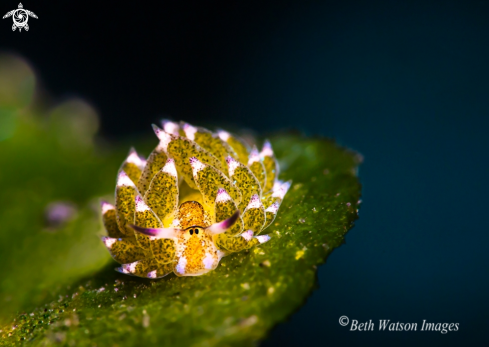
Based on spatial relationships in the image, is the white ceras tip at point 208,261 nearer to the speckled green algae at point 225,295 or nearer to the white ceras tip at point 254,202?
the speckled green algae at point 225,295

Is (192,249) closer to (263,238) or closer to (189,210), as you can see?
(189,210)

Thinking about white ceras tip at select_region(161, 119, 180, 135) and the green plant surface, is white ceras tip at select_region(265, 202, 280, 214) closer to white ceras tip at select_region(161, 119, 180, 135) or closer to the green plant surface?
the green plant surface

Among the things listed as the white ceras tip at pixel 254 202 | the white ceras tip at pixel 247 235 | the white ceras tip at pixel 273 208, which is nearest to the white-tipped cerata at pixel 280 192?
the white ceras tip at pixel 273 208

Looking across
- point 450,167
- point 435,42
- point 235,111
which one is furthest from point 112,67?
point 450,167

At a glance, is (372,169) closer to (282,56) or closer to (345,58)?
(345,58)

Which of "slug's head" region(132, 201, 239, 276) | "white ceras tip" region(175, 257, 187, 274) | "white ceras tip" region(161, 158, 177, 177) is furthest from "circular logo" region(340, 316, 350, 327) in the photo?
"white ceras tip" region(161, 158, 177, 177)

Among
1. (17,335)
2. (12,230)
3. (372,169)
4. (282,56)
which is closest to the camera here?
(17,335)
